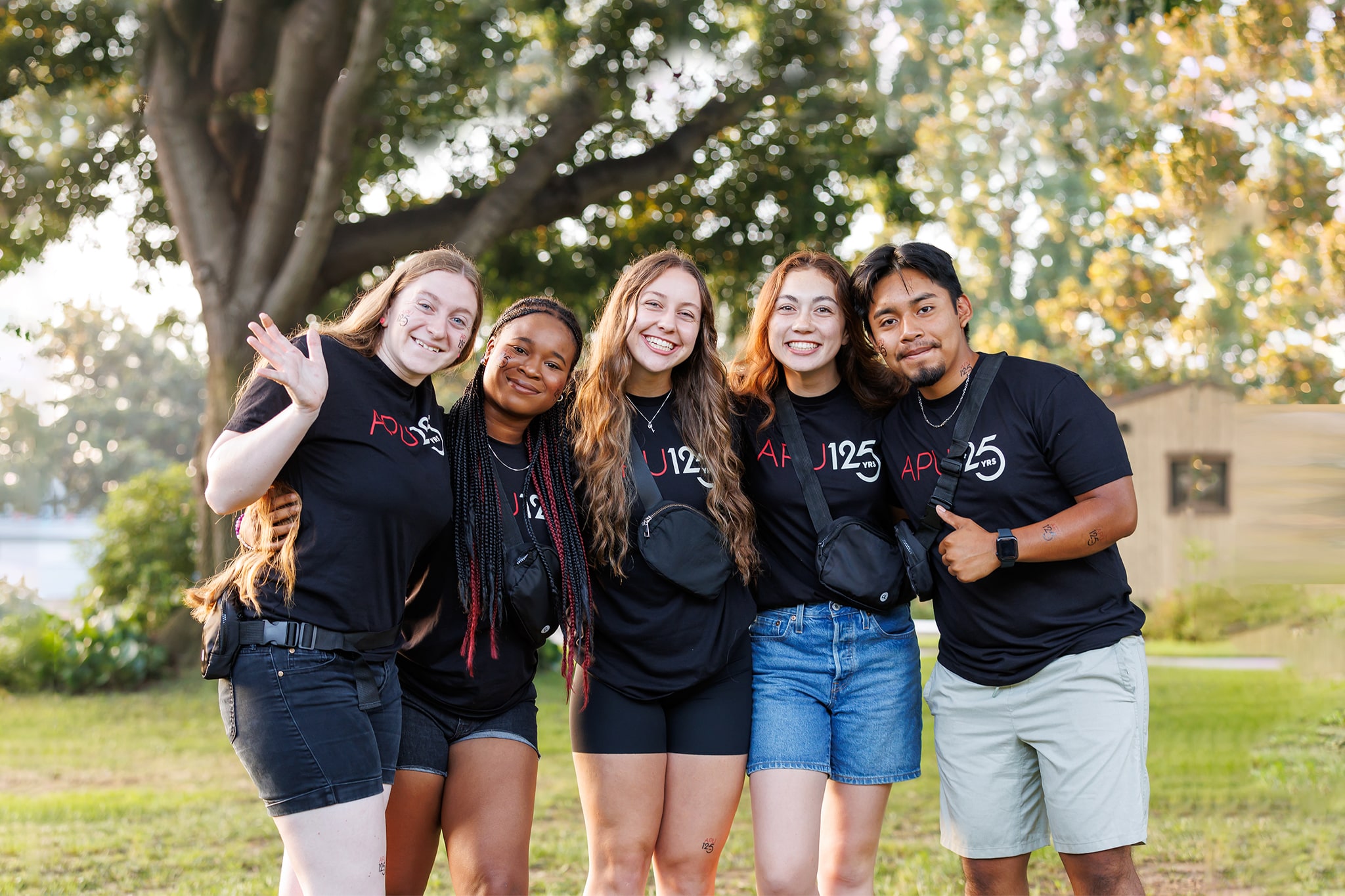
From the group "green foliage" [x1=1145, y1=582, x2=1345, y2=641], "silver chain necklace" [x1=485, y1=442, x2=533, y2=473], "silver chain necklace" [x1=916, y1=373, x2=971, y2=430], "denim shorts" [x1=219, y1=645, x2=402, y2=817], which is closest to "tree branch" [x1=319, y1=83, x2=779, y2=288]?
"green foliage" [x1=1145, y1=582, x2=1345, y2=641]

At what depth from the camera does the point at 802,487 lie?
12.1 feet

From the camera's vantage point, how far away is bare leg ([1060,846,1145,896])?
10.8 ft

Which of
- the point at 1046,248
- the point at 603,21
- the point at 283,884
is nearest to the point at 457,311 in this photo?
the point at 283,884

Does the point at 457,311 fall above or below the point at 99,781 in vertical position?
above

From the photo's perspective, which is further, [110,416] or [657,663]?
[110,416]

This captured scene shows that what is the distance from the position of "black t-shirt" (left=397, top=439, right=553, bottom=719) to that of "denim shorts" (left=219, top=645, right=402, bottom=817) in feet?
1.32

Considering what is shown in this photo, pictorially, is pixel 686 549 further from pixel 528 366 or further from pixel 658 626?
pixel 528 366

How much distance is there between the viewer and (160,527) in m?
13.8

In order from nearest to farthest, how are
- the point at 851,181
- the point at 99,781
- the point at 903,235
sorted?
1. the point at 99,781
2. the point at 851,181
3. the point at 903,235

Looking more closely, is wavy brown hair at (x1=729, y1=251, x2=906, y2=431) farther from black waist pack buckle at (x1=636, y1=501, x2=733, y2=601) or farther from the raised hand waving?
the raised hand waving

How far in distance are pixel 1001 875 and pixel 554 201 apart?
9872 millimetres

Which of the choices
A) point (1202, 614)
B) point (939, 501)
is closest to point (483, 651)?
point (939, 501)

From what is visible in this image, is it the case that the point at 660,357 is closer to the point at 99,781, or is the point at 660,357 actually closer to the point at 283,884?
the point at 283,884

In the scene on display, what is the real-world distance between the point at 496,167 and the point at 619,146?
1.52 m
